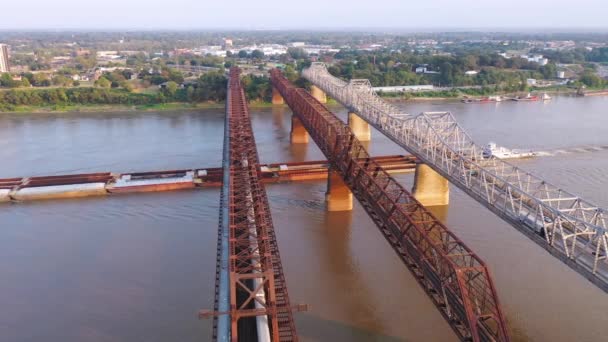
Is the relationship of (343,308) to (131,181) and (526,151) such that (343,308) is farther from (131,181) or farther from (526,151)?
(526,151)

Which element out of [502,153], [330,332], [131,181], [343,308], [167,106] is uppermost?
[167,106]

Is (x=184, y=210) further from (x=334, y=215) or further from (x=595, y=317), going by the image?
(x=595, y=317)

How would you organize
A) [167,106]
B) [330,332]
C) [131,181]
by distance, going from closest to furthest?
[330,332], [131,181], [167,106]

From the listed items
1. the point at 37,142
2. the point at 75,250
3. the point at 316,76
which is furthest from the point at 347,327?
the point at 316,76

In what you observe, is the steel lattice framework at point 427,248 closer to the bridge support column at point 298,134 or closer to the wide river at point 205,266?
the wide river at point 205,266

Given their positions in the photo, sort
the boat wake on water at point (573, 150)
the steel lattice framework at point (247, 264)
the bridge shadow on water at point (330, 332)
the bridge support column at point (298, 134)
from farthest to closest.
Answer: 1. the bridge support column at point (298, 134)
2. the boat wake on water at point (573, 150)
3. the bridge shadow on water at point (330, 332)
4. the steel lattice framework at point (247, 264)

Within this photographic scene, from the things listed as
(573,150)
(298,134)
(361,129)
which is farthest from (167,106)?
(573,150)

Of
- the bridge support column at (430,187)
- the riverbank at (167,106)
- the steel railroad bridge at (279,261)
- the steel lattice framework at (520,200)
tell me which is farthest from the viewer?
the riverbank at (167,106)

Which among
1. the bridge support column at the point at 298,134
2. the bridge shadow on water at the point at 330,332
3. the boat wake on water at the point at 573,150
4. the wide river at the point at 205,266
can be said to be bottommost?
the bridge shadow on water at the point at 330,332

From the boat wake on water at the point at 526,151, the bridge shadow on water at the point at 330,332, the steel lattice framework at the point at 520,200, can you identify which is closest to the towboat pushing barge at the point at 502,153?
the boat wake on water at the point at 526,151
